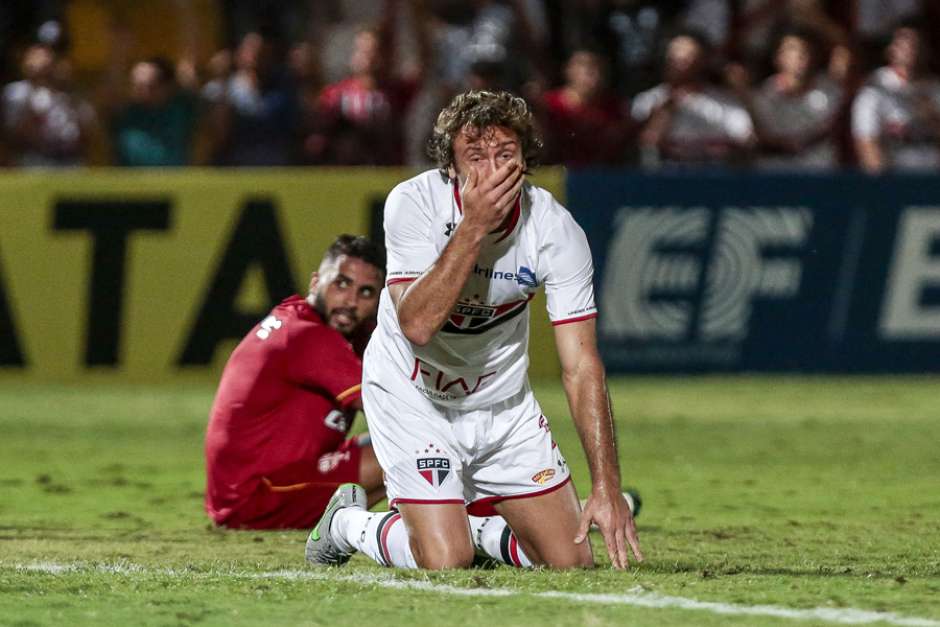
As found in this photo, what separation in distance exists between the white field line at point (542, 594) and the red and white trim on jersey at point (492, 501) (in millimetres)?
643

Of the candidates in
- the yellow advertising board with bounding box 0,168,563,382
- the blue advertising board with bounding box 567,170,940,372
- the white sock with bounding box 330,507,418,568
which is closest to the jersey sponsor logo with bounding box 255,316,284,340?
the white sock with bounding box 330,507,418,568

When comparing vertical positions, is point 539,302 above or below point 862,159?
below

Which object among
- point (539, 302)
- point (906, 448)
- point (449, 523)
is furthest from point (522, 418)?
point (539, 302)

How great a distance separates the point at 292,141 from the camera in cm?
1456

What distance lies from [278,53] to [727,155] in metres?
3.99

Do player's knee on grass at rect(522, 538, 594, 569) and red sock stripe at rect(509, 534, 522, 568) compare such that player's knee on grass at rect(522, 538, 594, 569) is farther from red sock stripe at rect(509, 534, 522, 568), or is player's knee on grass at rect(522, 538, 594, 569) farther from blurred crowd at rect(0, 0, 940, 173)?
blurred crowd at rect(0, 0, 940, 173)

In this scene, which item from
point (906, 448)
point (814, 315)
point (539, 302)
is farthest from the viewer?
point (814, 315)

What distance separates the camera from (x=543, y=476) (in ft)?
21.5

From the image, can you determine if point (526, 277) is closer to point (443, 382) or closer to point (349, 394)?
point (443, 382)

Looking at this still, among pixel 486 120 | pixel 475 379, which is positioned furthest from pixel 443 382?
pixel 486 120

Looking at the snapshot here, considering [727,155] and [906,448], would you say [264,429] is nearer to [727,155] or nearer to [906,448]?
[906,448]

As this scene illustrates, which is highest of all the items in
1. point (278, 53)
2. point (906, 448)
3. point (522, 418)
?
point (278, 53)

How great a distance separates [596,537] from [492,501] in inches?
50.7

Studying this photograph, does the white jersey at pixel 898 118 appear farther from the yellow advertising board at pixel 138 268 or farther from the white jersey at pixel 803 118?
the yellow advertising board at pixel 138 268
